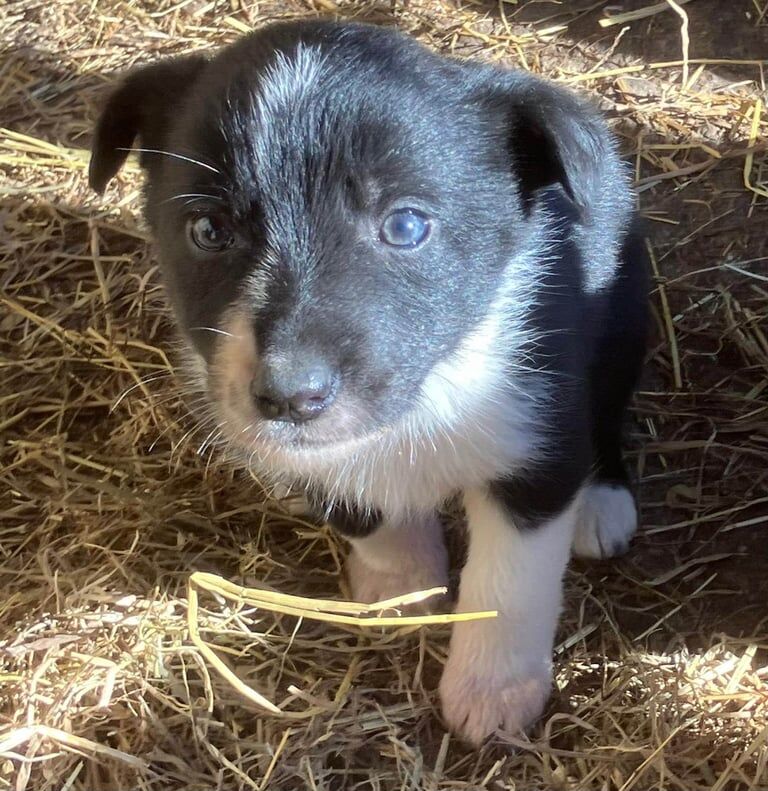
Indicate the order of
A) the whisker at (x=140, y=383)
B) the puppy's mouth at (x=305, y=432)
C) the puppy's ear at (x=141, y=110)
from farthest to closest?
the whisker at (x=140, y=383)
the puppy's ear at (x=141, y=110)
the puppy's mouth at (x=305, y=432)

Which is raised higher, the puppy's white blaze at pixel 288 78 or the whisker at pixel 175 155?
the puppy's white blaze at pixel 288 78

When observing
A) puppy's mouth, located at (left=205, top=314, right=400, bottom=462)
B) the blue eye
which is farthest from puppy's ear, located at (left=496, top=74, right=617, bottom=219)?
puppy's mouth, located at (left=205, top=314, right=400, bottom=462)

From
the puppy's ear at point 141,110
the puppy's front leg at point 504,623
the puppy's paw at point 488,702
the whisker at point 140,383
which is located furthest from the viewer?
the whisker at point 140,383

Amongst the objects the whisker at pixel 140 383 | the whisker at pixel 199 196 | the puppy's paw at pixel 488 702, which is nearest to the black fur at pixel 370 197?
the whisker at pixel 199 196

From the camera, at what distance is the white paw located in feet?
8.62

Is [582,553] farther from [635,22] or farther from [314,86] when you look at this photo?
[635,22]

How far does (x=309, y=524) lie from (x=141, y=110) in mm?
1269

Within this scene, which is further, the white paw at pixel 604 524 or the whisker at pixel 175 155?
the white paw at pixel 604 524

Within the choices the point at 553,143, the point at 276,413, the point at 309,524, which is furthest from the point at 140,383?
the point at 553,143

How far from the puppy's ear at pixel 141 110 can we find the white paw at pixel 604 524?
1.45m

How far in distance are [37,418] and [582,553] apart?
5.99ft

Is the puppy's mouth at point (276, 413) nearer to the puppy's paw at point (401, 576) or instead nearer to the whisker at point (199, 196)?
the whisker at point (199, 196)

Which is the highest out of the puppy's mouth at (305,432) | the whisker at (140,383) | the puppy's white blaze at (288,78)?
the puppy's white blaze at (288,78)

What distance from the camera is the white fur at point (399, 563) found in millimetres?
2580
